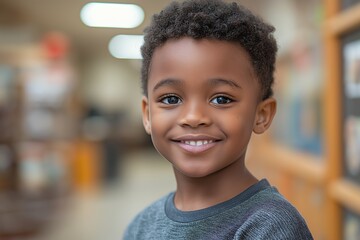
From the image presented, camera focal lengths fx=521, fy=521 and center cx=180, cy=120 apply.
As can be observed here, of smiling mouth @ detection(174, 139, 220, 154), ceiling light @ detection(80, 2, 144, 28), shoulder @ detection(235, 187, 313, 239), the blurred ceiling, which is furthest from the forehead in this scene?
ceiling light @ detection(80, 2, 144, 28)

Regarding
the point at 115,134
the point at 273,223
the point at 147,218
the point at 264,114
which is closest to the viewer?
the point at 273,223

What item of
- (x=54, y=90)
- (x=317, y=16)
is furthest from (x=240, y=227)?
(x=54, y=90)

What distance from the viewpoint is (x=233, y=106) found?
2.70 ft

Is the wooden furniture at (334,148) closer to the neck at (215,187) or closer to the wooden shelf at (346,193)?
the wooden shelf at (346,193)

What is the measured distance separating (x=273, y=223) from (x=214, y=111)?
0.63 feet

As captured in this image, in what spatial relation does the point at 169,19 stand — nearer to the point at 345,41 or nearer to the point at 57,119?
the point at 345,41

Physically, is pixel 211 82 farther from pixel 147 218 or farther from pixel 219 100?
pixel 147 218

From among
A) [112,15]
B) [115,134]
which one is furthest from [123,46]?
[112,15]

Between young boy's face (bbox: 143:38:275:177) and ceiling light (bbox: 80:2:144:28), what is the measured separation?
17.5 ft

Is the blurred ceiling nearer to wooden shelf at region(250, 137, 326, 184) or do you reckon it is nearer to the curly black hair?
wooden shelf at region(250, 137, 326, 184)

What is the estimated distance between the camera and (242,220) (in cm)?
83

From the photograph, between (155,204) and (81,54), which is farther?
(81,54)

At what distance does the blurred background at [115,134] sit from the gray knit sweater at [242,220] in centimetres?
32

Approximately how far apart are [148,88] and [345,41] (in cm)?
113
